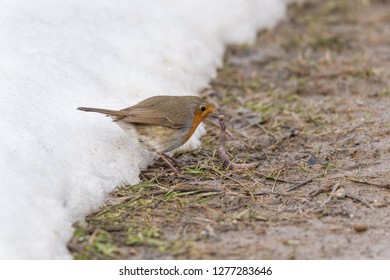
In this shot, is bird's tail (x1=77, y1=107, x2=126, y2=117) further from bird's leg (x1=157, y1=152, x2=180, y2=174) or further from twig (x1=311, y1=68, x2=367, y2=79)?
twig (x1=311, y1=68, x2=367, y2=79)

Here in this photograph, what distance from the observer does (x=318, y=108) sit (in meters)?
7.08

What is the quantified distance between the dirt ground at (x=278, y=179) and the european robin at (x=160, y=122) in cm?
22

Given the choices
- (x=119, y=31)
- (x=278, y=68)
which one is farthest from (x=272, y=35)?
(x=119, y=31)

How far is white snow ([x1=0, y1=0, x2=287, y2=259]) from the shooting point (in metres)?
4.16

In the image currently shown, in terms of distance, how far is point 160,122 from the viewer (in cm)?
551

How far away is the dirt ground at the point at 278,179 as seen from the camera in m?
4.09

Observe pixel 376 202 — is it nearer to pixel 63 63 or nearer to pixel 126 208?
pixel 126 208

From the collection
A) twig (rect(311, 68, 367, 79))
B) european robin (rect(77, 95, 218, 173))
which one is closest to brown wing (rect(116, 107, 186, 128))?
european robin (rect(77, 95, 218, 173))

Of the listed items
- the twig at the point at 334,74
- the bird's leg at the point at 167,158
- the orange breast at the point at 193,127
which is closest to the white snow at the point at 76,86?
the bird's leg at the point at 167,158

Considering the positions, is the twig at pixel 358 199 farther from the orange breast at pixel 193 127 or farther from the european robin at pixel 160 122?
the orange breast at pixel 193 127

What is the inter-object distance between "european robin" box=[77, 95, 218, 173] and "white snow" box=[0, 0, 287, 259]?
0.16 meters

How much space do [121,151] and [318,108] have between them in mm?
2661

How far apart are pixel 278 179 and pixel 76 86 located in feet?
6.50

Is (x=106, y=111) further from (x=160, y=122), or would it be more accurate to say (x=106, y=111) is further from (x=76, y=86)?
(x=76, y=86)
